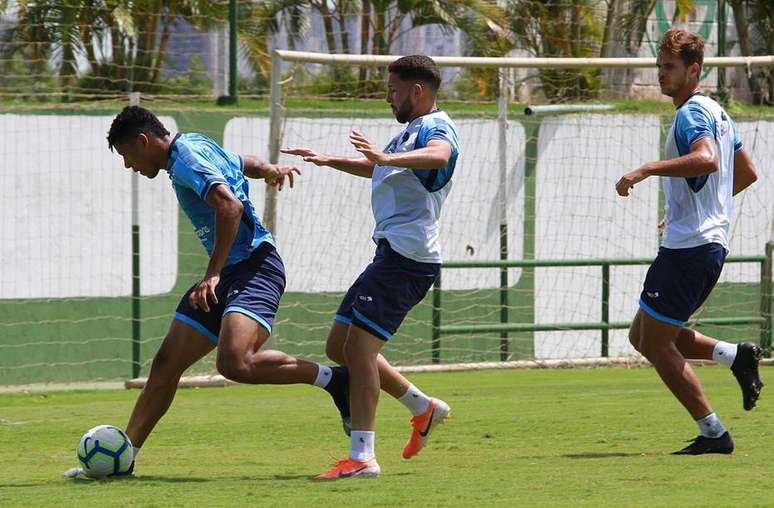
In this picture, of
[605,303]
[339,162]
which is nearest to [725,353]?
[339,162]

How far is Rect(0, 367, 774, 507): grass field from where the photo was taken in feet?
20.7

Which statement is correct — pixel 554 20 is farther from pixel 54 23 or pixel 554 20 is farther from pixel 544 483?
pixel 544 483

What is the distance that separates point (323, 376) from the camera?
732 cm

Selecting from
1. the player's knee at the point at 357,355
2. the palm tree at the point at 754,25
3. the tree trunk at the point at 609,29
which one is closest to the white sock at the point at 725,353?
the player's knee at the point at 357,355

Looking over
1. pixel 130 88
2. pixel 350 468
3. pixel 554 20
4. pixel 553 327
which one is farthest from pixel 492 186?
pixel 350 468

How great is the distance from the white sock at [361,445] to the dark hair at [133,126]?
1.82 m

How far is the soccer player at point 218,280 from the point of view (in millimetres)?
6961

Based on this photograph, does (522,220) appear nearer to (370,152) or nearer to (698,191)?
(698,191)

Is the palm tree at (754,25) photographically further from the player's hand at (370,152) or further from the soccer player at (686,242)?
the player's hand at (370,152)

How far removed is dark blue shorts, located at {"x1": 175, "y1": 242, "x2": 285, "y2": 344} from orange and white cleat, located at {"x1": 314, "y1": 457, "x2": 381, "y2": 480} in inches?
32.3

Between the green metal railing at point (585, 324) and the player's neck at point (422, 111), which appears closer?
the player's neck at point (422, 111)

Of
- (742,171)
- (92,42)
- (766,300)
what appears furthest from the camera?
(92,42)

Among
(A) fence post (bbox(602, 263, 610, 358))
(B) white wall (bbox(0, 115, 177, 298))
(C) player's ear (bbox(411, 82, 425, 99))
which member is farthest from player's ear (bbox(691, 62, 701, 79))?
(B) white wall (bbox(0, 115, 177, 298))

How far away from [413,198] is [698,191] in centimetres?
162
